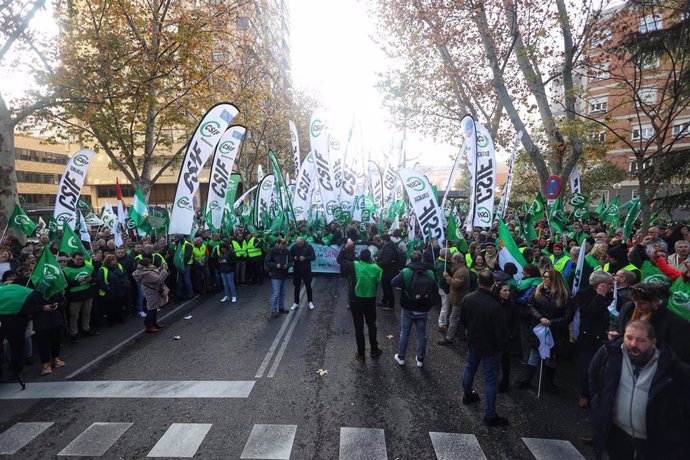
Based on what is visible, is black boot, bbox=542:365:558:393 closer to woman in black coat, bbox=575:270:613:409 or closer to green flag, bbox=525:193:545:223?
woman in black coat, bbox=575:270:613:409

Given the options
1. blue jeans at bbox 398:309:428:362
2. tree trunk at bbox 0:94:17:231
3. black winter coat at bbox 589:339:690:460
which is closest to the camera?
black winter coat at bbox 589:339:690:460

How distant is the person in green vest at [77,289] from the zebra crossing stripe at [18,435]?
3.36 metres

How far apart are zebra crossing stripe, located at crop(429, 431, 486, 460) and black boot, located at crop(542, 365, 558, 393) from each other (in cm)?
184

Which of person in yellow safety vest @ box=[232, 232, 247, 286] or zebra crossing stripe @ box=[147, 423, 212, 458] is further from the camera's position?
person in yellow safety vest @ box=[232, 232, 247, 286]

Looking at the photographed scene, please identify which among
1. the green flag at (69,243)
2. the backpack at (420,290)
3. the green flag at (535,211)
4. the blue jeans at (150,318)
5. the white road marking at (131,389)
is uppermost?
the green flag at (535,211)

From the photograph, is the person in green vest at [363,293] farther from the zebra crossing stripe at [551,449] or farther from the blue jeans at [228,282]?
the blue jeans at [228,282]

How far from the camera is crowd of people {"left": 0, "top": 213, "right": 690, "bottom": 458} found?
3012mm

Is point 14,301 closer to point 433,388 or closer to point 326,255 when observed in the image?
point 433,388

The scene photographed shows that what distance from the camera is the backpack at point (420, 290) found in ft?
19.4

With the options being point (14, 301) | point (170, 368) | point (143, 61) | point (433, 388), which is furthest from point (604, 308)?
point (143, 61)

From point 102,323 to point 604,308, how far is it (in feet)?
32.1

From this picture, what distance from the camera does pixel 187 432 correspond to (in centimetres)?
450

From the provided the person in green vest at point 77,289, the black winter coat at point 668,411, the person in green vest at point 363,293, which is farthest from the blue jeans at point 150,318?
the black winter coat at point 668,411

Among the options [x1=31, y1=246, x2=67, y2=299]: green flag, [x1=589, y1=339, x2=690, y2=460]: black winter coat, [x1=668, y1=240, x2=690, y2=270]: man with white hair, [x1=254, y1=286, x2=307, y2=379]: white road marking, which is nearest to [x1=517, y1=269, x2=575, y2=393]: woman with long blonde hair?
[x1=589, y1=339, x2=690, y2=460]: black winter coat
